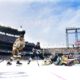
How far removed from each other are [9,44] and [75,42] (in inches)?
1074

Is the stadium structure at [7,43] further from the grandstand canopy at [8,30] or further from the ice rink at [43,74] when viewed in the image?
the ice rink at [43,74]

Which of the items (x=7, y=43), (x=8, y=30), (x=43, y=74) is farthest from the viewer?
(x=8, y=30)

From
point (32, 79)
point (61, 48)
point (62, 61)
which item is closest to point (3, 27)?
point (61, 48)

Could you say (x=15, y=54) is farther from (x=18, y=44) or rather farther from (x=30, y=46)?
(x=30, y=46)

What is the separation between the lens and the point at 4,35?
337 ft

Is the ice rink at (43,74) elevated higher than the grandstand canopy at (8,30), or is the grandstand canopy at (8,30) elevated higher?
the grandstand canopy at (8,30)

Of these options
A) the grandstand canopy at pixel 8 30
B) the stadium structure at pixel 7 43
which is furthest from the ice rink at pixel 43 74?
the grandstand canopy at pixel 8 30

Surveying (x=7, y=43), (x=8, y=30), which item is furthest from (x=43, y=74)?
(x=8, y=30)

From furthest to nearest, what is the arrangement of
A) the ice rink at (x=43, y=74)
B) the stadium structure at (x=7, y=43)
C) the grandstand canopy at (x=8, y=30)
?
the grandstand canopy at (x=8, y=30) → the stadium structure at (x=7, y=43) → the ice rink at (x=43, y=74)

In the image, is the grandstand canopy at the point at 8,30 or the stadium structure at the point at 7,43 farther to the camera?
the grandstand canopy at the point at 8,30

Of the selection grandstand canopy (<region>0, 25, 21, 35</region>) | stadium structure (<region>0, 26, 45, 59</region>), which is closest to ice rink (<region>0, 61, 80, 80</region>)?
stadium structure (<region>0, 26, 45, 59</region>)

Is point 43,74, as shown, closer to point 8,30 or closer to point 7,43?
point 7,43

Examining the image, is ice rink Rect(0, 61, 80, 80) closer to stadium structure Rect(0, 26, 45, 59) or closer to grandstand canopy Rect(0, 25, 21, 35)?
stadium structure Rect(0, 26, 45, 59)

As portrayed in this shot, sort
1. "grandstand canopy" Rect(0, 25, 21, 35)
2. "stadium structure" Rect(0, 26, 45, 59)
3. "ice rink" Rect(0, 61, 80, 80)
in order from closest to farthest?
"ice rink" Rect(0, 61, 80, 80)
"stadium structure" Rect(0, 26, 45, 59)
"grandstand canopy" Rect(0, 25, 21, 35)
